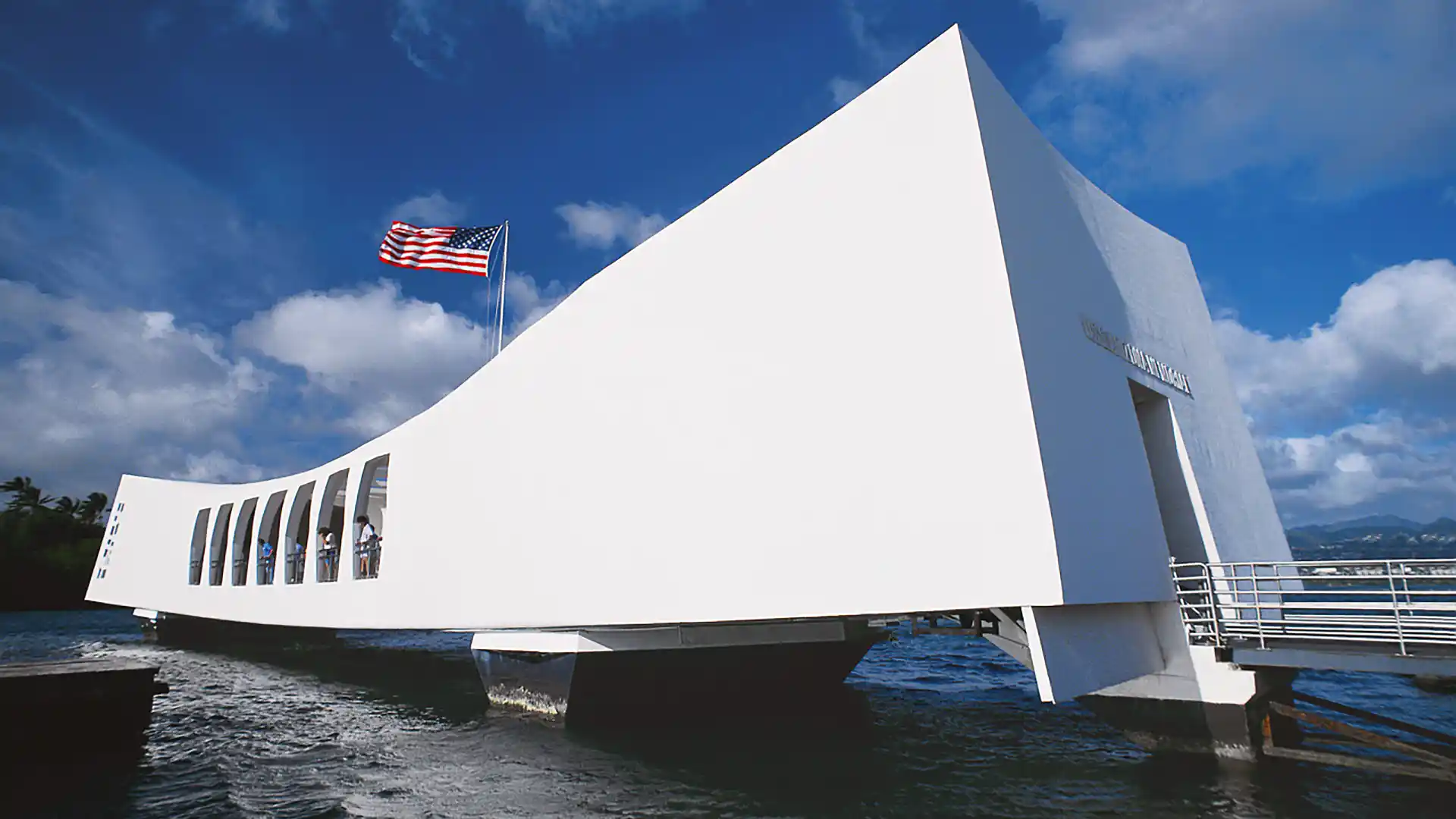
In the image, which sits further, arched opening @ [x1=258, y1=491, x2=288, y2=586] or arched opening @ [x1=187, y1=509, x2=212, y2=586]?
arched opening @ [x1=187, y1=509, x2=212, y2=586]

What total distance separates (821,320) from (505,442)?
691cm

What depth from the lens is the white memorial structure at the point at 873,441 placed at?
7.88 m

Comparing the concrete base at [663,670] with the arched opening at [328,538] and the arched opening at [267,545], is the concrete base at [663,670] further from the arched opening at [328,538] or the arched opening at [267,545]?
the arched opening at [267,545]

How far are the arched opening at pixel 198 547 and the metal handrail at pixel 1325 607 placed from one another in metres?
28.4

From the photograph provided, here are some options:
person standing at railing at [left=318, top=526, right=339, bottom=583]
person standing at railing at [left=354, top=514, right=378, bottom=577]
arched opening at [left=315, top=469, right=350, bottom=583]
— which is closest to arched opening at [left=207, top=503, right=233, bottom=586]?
arched opening at [left=315, top=469, right=350, bottom=583]

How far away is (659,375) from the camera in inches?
433

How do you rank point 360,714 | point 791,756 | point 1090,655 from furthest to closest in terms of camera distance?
point 360,714 < point 791,756 < point 1090,655

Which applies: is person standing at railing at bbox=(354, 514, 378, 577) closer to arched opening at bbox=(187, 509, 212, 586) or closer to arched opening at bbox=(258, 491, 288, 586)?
arched opening at bbox=(258, 491, 288, 586)

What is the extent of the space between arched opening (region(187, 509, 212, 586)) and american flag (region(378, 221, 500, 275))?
1602 cm

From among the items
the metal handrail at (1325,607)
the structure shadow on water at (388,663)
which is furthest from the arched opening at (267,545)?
the metal handrail at (1325,607)

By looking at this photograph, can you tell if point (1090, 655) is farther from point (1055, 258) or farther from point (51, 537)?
point (51, 537)

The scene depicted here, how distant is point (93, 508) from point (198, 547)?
5074cm

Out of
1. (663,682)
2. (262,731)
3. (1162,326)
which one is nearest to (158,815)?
(262,731)

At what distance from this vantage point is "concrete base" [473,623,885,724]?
1220cm
